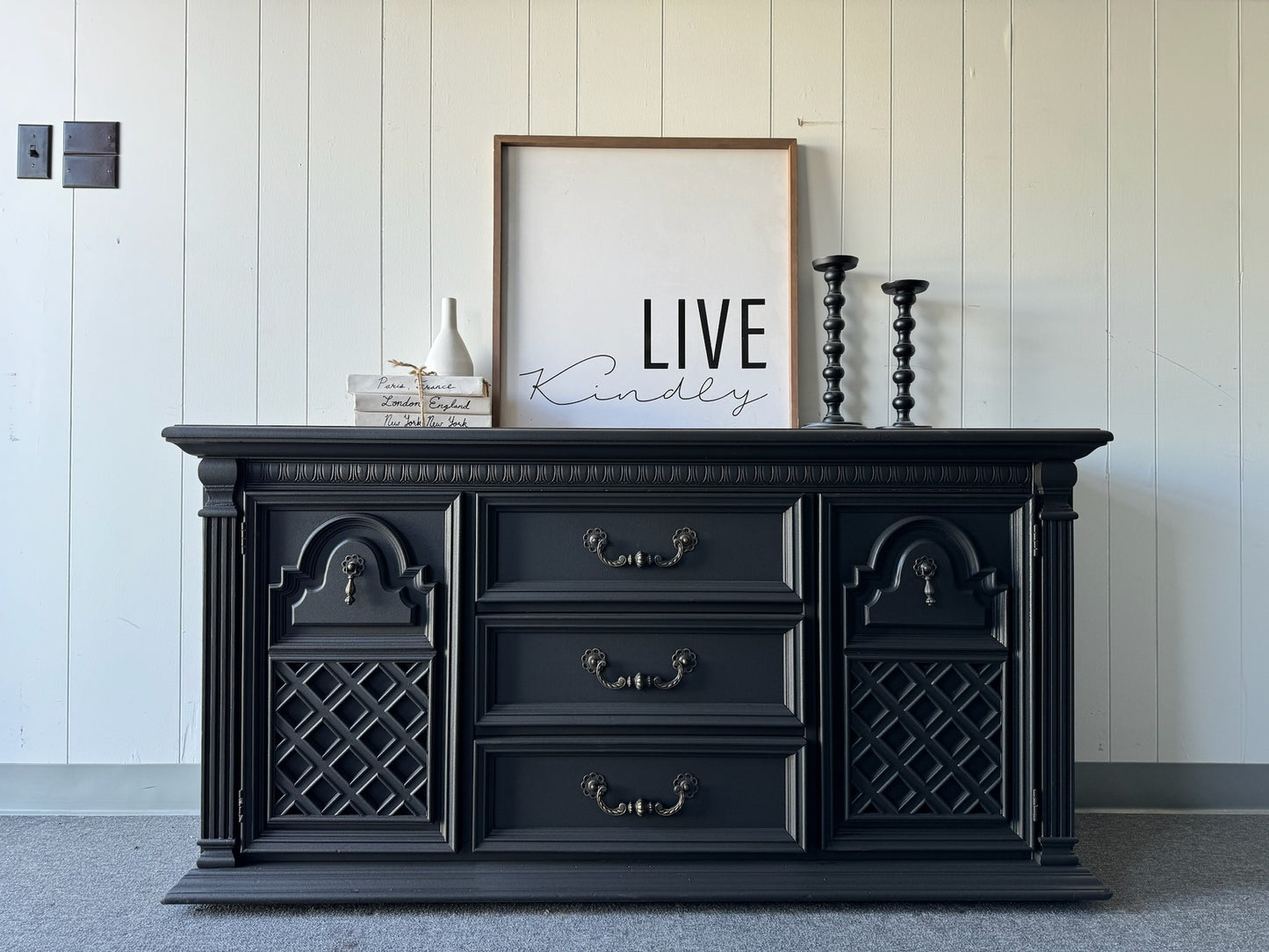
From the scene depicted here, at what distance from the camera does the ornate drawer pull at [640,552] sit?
1.38 meters

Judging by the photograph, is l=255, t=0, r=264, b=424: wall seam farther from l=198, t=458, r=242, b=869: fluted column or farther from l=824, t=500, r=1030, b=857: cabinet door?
l=824, t=500, r=1030, b=857: cabinet door

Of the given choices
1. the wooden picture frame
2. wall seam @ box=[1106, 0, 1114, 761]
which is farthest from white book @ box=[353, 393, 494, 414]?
wall seam @ box=[1106, 0, 1114, 761]

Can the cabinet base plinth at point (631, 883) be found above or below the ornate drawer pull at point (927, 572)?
below

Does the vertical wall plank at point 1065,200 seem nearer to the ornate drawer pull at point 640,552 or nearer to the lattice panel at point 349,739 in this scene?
the ornate drawer pull at point 640,552

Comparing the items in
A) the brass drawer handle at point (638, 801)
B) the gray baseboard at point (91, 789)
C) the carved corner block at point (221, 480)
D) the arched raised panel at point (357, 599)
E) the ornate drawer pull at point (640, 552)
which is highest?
the carved corner block at point (221, 480)

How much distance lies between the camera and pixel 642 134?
1815 millimetres

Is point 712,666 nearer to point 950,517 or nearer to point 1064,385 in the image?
point 950,517

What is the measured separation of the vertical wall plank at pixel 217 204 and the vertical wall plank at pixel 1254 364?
237 cm

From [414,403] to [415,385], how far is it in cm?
4

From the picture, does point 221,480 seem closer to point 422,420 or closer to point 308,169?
point 422,420

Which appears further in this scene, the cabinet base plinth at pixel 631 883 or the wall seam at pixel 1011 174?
the wall seam at pixel 1011 174

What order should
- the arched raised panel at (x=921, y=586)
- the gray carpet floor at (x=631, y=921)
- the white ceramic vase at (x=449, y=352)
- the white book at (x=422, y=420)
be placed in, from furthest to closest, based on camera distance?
the white ceramic vase at (x=449, y=352), the white book at (x=422, y=420), the arched raised panel at (x=921, y=586), the gray carpet floor at (x=631, y=921)

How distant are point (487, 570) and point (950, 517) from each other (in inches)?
33.5

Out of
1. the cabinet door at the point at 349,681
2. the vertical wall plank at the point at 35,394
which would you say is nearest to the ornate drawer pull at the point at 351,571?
the cabinet door at the point at 349,681
